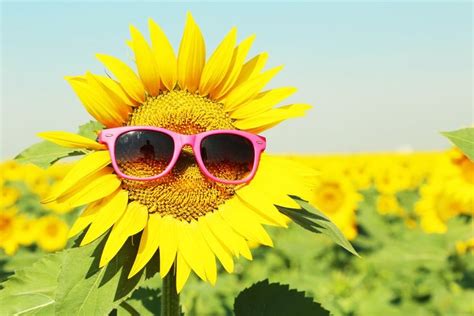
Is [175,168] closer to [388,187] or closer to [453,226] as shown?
[453,226]

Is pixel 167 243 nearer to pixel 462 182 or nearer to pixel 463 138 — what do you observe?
pixel 463 138

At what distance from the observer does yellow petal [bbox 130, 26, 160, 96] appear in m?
1.54

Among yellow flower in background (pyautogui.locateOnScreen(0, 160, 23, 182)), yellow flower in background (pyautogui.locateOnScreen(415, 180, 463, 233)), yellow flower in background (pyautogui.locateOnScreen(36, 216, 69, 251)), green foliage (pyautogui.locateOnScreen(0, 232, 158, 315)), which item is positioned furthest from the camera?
yellow flower in background (pyautogui.locateOnScreen(0, 160, 23, 182))

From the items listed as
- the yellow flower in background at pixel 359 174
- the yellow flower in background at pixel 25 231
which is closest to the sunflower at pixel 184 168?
the yellow flower in background at pixel 25 231

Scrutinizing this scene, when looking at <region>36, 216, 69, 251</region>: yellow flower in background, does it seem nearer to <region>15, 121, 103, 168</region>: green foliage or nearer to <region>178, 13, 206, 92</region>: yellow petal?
<region>15, 121, 103, 168</region>: green foliage

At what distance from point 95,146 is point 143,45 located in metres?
0.25

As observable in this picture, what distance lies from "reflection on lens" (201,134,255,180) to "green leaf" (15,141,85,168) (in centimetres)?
29

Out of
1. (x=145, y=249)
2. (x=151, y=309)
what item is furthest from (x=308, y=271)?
(x=145, y=249)

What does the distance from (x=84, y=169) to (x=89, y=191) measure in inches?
2.0

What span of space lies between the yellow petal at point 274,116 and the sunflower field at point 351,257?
0.56 ft

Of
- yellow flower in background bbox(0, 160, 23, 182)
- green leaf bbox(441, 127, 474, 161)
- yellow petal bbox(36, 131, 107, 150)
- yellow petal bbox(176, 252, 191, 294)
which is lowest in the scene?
yellow flower in background bbox(0, 160, 23, 182)

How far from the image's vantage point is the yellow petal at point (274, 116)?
1589mm

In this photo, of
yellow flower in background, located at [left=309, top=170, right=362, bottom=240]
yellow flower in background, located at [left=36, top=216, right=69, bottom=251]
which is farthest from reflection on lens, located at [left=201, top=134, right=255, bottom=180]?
yellow flower in background, located at [left=309, top=170, right=362, bottom=240]

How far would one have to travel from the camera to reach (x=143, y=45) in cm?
154
